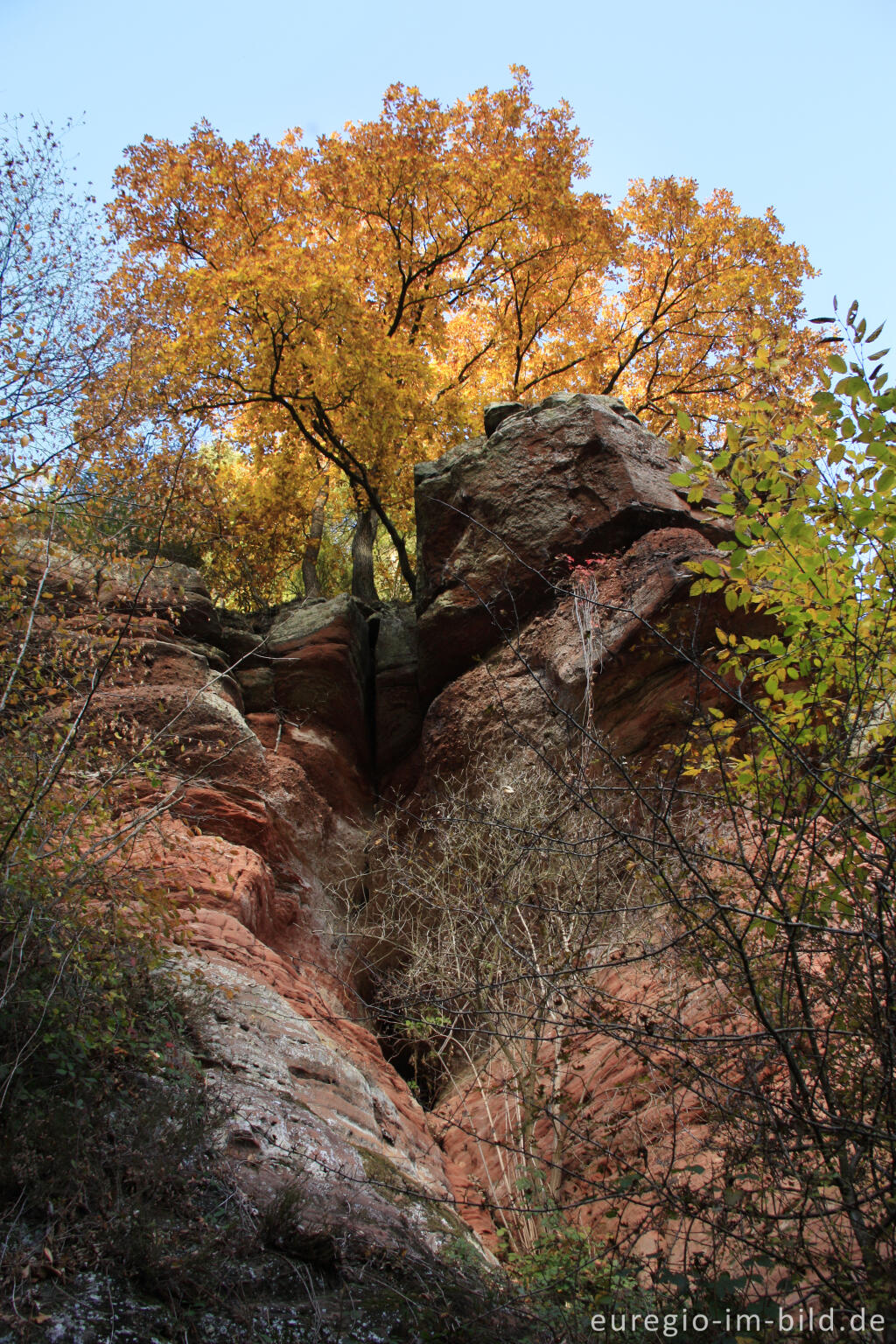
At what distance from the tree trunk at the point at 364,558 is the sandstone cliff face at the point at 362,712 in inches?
38.4

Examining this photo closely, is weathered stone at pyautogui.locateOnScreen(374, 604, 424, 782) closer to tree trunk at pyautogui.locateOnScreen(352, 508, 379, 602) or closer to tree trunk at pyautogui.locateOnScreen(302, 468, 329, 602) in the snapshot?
tree trunk at pyautogui.locateOnScreen(352, 508, 379, 602)

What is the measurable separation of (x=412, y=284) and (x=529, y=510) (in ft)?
20.0

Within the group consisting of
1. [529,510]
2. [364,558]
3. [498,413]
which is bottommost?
[529,510]

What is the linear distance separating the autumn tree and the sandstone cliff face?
237 centimetres

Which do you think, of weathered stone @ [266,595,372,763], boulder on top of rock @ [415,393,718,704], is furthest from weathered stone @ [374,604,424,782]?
boulder on top of rock @ [415,393,718,704]

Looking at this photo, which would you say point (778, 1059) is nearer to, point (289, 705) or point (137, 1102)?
point (137, 1102)

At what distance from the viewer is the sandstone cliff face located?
604cm

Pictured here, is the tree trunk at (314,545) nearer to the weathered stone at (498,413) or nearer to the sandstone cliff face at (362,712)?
the sandstone cliff face at (362,712)

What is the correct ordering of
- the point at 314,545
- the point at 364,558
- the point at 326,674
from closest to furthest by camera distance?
the point at 326,674, the point at 364,558, the point at 314,545

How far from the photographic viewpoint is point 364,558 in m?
14.9

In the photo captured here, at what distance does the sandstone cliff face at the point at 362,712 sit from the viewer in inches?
238

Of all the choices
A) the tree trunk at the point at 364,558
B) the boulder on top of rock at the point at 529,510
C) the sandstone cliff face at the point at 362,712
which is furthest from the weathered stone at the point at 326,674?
the tree trunk at the point at 364,558

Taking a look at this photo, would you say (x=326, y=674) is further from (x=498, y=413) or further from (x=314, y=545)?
(x=498, y=413)

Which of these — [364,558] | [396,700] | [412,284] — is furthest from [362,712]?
[412,284]
